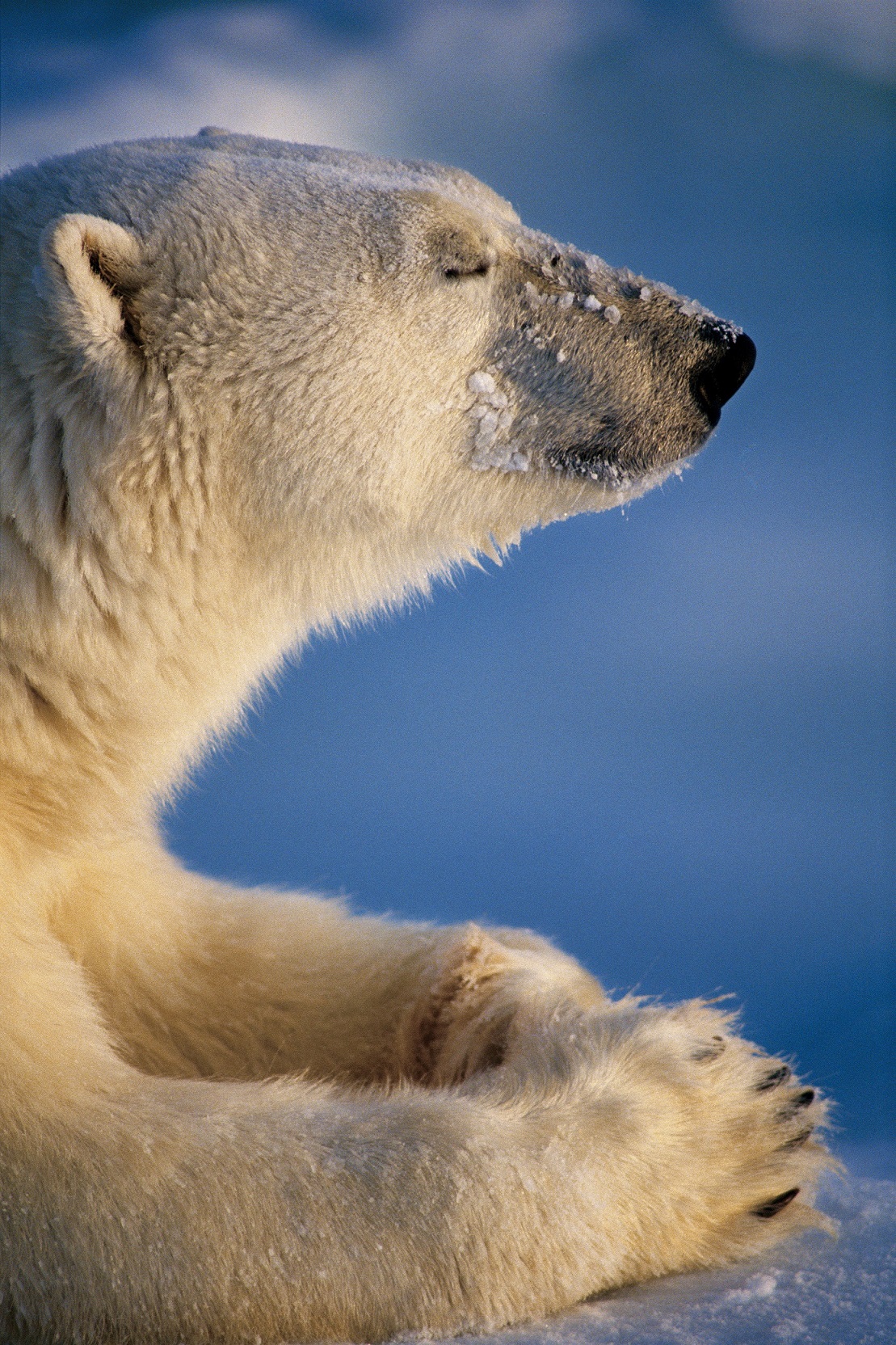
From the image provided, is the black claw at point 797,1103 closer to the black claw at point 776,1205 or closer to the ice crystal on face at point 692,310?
the black claw at point 776,1205

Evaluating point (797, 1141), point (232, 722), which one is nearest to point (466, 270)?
point (232, 722)

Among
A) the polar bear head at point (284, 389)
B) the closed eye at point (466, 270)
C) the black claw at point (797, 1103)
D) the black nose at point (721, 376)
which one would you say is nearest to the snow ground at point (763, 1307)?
the black claw at point (797, 1103)

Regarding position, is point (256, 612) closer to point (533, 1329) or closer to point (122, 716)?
point (122, 716)

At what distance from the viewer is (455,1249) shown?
1520 millimetres

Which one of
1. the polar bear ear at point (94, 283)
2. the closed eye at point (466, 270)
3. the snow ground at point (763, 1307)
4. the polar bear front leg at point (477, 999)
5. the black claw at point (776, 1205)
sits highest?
the closed eye at point (466, 270)

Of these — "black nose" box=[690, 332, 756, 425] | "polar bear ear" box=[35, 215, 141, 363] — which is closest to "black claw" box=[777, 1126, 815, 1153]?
"black nose" box=[690, 332, 756, 425]

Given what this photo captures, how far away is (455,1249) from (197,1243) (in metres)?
0.32

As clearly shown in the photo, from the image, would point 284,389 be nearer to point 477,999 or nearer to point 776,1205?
point 477,999

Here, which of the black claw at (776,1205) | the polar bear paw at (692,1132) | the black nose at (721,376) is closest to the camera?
the polar bear paw at (692,1132)

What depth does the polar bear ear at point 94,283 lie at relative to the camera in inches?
66.8

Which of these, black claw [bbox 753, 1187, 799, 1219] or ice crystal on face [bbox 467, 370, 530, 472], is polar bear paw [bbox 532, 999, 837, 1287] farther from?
ice crystal on face [bbox 467, 370, 530, 472]

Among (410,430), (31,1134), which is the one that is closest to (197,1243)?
(31,1134)

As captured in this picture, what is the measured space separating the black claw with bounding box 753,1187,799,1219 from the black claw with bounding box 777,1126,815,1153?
61 mm

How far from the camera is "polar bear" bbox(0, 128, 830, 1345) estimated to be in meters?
1.50
